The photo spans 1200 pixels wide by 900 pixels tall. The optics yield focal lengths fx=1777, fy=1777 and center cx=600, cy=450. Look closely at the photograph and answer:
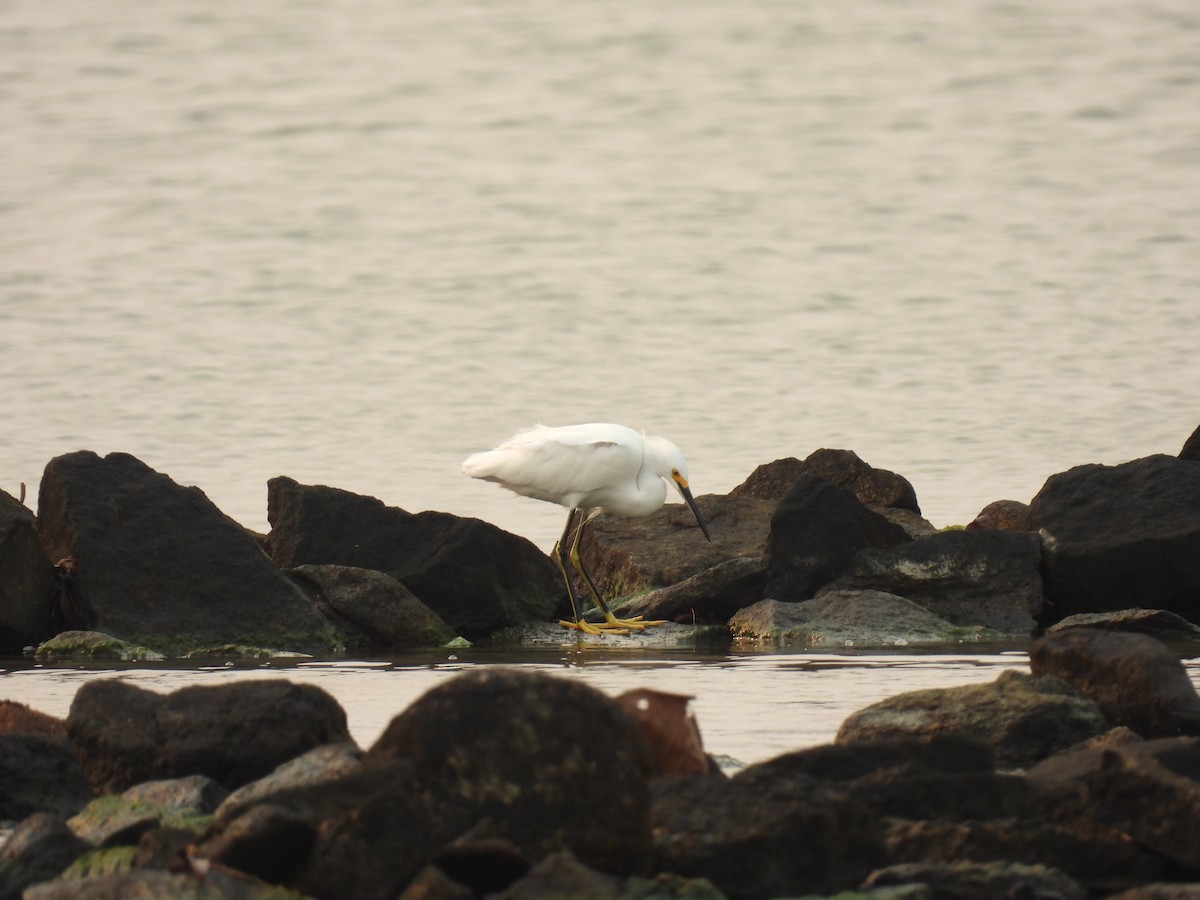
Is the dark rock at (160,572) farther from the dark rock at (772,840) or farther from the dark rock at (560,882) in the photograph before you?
the dark rock at (560,882)

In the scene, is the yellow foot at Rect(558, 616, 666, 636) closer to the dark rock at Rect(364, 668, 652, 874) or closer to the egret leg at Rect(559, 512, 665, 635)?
the egret leg at Rect(559, 512, 665, 635)

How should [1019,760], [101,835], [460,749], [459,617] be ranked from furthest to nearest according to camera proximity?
[459,617] → [1019,760] → [101,835] → [460,749]

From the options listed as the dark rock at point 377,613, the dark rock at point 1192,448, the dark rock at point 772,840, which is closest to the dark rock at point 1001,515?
the dark rock at point 1192,448

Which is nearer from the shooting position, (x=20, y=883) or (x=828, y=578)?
(x=20, y=883)

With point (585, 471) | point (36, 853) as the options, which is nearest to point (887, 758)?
point (36, 853)

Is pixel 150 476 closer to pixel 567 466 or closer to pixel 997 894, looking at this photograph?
pixel 567 466

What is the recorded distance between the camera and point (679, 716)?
A: 5332mm

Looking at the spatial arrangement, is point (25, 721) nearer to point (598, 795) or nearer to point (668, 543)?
point (598, 795)

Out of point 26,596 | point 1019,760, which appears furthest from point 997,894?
point 26,596

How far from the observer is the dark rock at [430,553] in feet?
42.5

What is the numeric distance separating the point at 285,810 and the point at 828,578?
9243 millimetres

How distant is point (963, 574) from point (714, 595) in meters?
1.81

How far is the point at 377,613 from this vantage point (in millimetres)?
12148

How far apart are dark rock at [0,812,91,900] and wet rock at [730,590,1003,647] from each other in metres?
7.39
